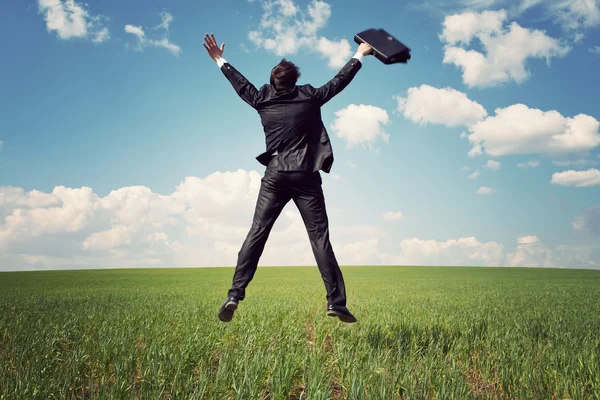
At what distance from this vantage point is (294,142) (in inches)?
195

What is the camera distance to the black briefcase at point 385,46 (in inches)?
202

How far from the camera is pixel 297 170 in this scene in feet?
15.9

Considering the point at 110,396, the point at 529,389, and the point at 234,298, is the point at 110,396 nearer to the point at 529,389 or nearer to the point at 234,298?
the point at 234,298

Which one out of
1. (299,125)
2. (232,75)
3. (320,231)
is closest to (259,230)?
(320,231)

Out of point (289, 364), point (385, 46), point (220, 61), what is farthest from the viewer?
point (220, 61)

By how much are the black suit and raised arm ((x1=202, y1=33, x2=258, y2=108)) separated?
180mm

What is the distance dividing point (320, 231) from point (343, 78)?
1.84 metres

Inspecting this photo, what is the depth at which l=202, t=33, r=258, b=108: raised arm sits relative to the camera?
526 centimetres

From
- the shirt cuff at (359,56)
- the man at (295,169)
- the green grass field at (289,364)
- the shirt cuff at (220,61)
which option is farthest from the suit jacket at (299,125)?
the green grass field at (289,364)

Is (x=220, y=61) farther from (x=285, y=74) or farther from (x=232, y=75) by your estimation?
(x=285, y=74)

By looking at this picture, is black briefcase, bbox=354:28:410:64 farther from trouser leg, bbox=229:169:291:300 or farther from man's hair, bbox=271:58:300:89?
trouser leg, bbox=229:169:291:300

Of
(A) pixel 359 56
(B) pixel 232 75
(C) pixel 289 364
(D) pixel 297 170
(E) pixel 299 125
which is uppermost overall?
(A) pixel 359 56

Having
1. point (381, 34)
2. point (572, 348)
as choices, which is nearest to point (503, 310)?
point (572, 348)

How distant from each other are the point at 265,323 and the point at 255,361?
317cm
